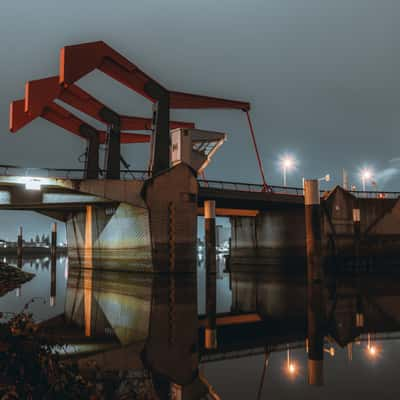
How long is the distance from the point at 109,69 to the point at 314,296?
19.0 meters

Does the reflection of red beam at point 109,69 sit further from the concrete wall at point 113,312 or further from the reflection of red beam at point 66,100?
the concrete wall at point 113,312

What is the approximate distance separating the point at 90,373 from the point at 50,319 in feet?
19.6

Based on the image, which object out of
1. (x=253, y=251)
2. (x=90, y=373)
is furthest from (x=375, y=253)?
(x=90, y=373)

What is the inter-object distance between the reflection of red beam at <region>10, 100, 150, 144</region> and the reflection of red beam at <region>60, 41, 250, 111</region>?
4.39m

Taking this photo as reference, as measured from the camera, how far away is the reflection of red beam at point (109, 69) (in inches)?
→ 862

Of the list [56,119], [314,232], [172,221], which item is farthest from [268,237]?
[56,119]

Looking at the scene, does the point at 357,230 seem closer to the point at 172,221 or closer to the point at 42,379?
the point at 172,221

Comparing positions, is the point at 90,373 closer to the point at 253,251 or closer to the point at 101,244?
the point at 101,244

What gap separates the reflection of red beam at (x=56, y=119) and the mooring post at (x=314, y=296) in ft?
60.8

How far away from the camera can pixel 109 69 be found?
2483cm

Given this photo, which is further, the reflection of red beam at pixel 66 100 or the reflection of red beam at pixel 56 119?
the reflection of red beam at pixel 56 119

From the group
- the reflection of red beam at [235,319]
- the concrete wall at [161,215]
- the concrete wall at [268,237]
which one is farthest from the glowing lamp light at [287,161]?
the reflection of red beam at [235,319]

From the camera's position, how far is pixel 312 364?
645cm

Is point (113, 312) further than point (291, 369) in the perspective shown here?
Yes
